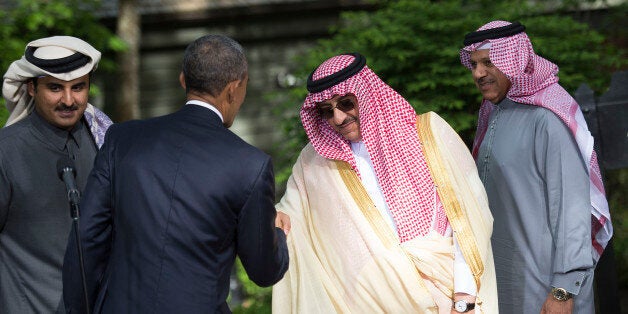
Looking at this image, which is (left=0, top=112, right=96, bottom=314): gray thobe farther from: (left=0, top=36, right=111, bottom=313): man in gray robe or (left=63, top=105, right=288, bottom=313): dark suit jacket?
(left=63, top=105, right=288, bottom=313): dark suit jacket

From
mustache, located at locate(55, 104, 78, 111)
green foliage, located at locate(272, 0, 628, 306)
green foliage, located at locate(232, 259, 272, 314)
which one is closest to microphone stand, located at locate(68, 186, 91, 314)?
mustache, located at locate(55, 104, 78, 111)

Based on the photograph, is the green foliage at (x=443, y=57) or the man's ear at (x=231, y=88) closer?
the man's ear at (x=231, y=88)

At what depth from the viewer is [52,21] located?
11219 mm

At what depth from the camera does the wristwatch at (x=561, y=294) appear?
4883mm

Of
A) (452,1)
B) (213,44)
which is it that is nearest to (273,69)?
(452,1)

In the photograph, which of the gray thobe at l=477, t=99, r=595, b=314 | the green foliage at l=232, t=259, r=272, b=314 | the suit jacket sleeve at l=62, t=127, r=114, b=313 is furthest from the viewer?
the green foliage at l=232, t=259, r=272, b=314

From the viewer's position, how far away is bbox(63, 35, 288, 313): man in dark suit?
12.2ft

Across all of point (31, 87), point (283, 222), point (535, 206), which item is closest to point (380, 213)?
point (283, 222)

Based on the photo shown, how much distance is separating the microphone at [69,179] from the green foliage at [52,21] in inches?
244

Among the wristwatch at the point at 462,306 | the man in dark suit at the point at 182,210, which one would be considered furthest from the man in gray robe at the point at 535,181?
the man in dark suit at the point at 182,210

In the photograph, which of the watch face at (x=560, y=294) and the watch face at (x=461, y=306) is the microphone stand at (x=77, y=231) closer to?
the watch face at (x=461, y=306)

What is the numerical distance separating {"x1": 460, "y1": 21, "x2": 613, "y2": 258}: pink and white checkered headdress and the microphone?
2222mm

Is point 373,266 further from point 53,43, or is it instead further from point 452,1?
point 452,1

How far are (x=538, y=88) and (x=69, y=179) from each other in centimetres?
245
